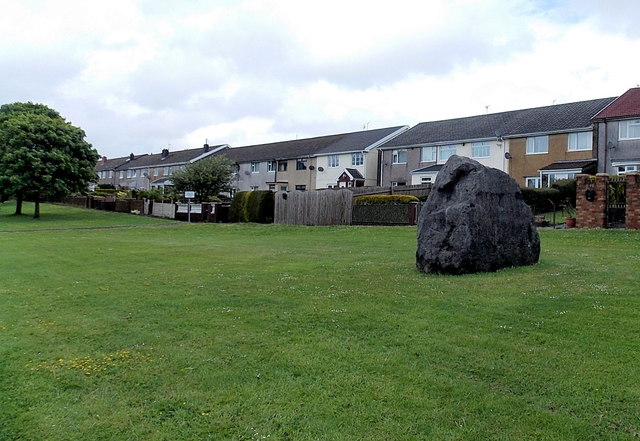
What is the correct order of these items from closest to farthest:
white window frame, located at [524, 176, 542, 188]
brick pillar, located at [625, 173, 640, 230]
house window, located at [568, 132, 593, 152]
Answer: brick pillar, located at [625, 173, 640, 230]
house window, located at [568, 132, 593, 152]
white window frame, located at [524, 176, 542, 188]

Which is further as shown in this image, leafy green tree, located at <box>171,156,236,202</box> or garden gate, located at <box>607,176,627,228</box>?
leafy green tree, located at <box>171,156,236,202</box>

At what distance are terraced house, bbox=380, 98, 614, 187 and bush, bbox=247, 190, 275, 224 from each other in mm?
14865

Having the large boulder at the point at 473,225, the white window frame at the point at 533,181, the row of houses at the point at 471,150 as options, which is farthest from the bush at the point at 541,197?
the large boulder at the point at 473,225

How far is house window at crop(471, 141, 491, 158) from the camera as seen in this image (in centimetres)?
4019

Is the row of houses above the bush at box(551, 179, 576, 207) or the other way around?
above

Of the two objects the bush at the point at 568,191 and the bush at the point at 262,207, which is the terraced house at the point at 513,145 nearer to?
the bush at the point at 568,191

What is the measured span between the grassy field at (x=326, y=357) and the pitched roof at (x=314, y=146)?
139 feet

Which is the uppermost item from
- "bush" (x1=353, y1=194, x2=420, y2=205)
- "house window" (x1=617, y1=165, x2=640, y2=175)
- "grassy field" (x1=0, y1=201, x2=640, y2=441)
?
"house window" (x1=617, y1=165, x2=640, y2=175)

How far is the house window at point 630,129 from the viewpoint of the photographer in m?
32.8

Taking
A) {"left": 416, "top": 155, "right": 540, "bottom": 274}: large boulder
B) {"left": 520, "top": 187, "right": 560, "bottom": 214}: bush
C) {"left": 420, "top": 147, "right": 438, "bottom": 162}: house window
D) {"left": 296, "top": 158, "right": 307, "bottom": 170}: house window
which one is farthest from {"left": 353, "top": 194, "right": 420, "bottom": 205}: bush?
{"left": 296, "top": 158, "right": 307, "bottom": 170}: house window

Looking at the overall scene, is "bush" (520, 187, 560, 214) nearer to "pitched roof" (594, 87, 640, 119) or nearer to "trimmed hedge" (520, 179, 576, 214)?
"trimmed hedge" (520, 179, 576, 214)

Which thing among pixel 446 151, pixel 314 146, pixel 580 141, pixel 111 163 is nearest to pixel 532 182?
pixel 580 141

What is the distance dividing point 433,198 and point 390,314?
17.3ft

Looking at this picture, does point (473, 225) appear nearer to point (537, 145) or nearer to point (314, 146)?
point (537, 145)
